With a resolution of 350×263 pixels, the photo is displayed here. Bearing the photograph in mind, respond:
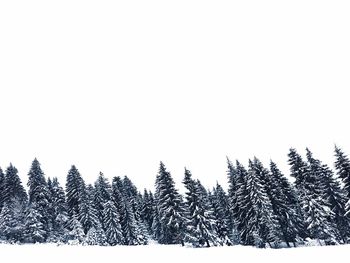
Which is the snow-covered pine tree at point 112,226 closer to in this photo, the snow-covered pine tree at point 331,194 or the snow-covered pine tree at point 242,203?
the snow-covered pine tree at point 242,203

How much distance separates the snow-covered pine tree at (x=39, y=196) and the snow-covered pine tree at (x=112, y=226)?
1205 centimetres

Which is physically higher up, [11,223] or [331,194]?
[11,223]

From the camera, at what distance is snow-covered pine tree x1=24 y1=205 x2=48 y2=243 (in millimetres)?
60781

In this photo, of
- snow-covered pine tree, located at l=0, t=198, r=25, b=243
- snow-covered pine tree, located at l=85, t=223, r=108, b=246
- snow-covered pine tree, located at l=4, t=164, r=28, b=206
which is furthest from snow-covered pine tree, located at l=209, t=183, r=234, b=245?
snow-covered pine tree, located at l=4, t=164, r=28, b=206

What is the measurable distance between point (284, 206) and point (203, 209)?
14360 mm

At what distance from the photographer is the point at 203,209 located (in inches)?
2234

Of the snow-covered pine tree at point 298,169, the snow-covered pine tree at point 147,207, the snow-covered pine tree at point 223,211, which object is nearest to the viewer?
the snow-covered pine tree at point 298,169

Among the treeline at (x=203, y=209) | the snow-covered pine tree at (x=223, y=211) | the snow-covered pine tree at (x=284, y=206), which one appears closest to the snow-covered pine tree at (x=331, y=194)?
the treeline at (x=203, y=209)

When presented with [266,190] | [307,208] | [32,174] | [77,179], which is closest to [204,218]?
[266,190]

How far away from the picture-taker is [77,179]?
7425 centimetres

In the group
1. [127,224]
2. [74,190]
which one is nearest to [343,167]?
[127,224]

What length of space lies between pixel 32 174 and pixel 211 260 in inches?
2048

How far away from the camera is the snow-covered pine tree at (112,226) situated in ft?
216

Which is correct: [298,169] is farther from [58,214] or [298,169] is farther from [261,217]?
[58,214]
